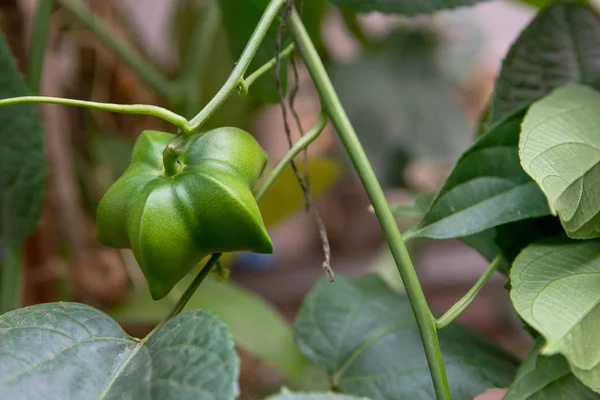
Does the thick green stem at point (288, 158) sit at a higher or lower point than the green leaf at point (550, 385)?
higher

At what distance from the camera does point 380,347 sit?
0.40m

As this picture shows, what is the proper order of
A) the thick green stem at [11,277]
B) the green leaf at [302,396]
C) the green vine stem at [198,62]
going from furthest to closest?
the green vine stem at [198,62]
the thick green stem at [11,277]
the green leaf at [302,396]

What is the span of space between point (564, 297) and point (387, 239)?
92 mm

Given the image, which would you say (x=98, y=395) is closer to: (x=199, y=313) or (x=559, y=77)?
(x=199, y=313)

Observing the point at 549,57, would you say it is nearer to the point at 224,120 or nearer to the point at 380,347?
the point at 380,347

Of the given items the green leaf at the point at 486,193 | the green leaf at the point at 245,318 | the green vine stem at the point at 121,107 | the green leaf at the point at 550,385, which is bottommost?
the green leaf at the point at 245,318

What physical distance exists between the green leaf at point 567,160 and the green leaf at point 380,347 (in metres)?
0.12

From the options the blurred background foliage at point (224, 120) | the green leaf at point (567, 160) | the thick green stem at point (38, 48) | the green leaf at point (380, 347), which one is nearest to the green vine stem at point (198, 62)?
the blurred background foliage at point (224, 120)

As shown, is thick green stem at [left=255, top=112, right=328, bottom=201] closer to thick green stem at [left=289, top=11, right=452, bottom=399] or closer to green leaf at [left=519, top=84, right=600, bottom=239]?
thick green stem at [left=289, top=11, right=452, bottom=399]

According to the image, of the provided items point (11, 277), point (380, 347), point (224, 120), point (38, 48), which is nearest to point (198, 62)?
point (224, 120)

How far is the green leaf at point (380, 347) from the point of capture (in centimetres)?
36

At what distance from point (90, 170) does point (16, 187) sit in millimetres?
362

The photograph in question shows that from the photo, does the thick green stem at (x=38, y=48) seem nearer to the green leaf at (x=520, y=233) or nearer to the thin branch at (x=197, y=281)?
the thin branch at (x=197, y=281)

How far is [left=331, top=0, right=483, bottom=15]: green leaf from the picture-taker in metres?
0.42
